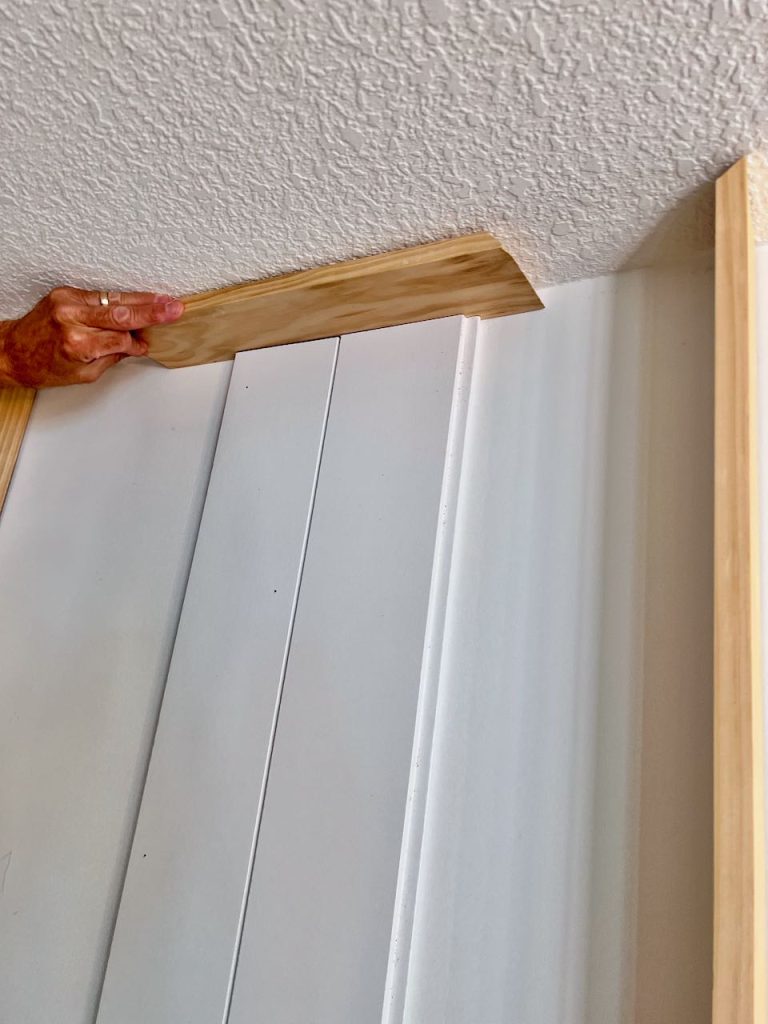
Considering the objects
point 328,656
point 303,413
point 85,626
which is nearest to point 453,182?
point 303,413

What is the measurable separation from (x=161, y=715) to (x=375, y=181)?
63 cm

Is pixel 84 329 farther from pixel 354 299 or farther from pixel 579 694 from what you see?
pixel 579 694

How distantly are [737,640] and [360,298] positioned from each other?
Answer: 55 centimetres

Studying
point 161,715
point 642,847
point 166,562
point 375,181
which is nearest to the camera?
point 642,847

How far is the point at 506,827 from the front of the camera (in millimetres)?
692

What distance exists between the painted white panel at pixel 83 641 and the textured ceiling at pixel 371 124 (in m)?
0.29

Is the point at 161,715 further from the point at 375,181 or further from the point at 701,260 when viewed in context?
the point at 701,260

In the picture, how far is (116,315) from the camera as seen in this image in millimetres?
981

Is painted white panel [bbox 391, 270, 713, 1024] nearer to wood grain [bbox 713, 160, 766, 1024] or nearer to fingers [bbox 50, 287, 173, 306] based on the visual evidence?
wood grain [bbox 713, 160, 766, 1024]

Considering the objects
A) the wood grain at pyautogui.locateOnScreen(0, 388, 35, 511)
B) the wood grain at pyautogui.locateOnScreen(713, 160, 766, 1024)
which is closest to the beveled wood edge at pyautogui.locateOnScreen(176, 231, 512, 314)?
the wood grain at pyautogui.locateOnScreen(713, 160, 766, 1024)

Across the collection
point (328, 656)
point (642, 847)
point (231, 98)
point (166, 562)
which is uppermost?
point (231, 98)

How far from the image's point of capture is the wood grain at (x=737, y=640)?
0.53 meters

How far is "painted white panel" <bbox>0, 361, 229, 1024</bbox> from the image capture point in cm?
86

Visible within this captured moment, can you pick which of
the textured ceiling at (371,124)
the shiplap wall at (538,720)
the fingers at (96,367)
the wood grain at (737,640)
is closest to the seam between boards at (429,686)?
the shiplap wall at (538,720)
